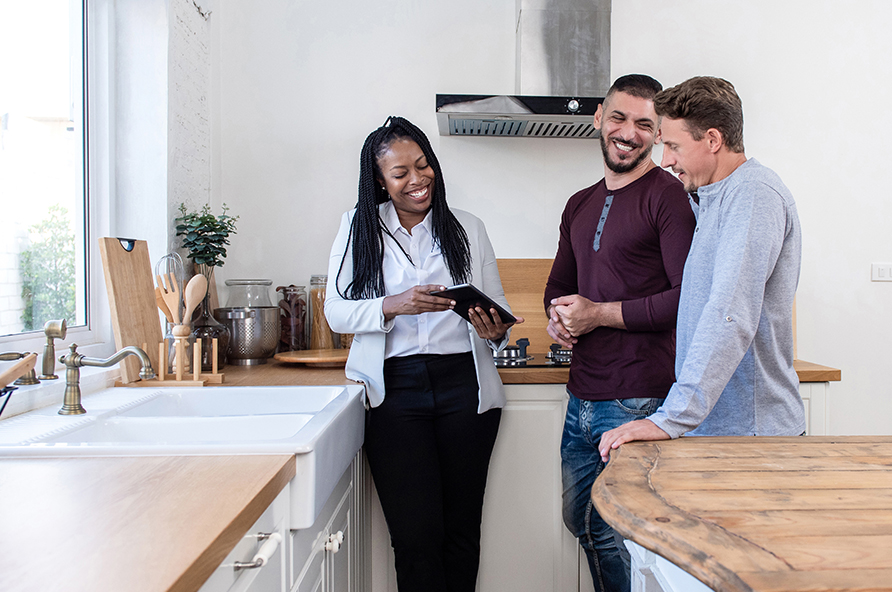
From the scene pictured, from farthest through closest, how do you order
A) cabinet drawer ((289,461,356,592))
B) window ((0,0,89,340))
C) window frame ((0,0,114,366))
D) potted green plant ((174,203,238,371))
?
1. potted green plant ((174,203,238,371))
2. window frame ((0,0,114,366))
3. window ((0,0,89,340))
4. cabinet drawer ((289,461,356,592))

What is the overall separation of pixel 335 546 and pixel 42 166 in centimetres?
126

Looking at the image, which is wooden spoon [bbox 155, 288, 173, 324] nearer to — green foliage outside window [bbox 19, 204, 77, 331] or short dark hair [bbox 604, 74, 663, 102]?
green foliage outside window [bbox 19, 204, 77, 331]

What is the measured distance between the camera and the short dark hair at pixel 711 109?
1187mm

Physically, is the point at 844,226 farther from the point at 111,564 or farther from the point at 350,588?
the point at 111,564

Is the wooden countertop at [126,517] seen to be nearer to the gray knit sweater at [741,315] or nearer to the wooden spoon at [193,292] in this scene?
the gray knit sweater at [741,315]

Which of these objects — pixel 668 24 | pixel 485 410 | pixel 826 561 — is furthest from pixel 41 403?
pixel 668 24

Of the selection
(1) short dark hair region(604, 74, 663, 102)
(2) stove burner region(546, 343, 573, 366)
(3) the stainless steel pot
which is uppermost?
(1) short dark hair region(604, 74, 663, 102)

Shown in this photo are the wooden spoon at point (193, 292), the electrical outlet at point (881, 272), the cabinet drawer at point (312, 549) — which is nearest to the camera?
the cabinet drawer at point (312, 549)

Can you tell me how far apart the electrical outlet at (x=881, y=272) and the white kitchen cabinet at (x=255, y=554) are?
8.44 feet

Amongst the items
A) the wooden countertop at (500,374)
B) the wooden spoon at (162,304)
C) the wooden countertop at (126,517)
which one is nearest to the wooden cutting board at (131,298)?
the wooden spoon at (162,304)

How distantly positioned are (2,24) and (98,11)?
54 centimetres

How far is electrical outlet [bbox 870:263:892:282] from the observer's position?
2.57 m

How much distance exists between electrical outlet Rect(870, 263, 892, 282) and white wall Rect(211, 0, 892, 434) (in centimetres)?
2

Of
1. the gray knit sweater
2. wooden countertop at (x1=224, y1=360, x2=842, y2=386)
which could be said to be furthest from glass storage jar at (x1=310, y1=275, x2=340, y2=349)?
the gray knit sweater
